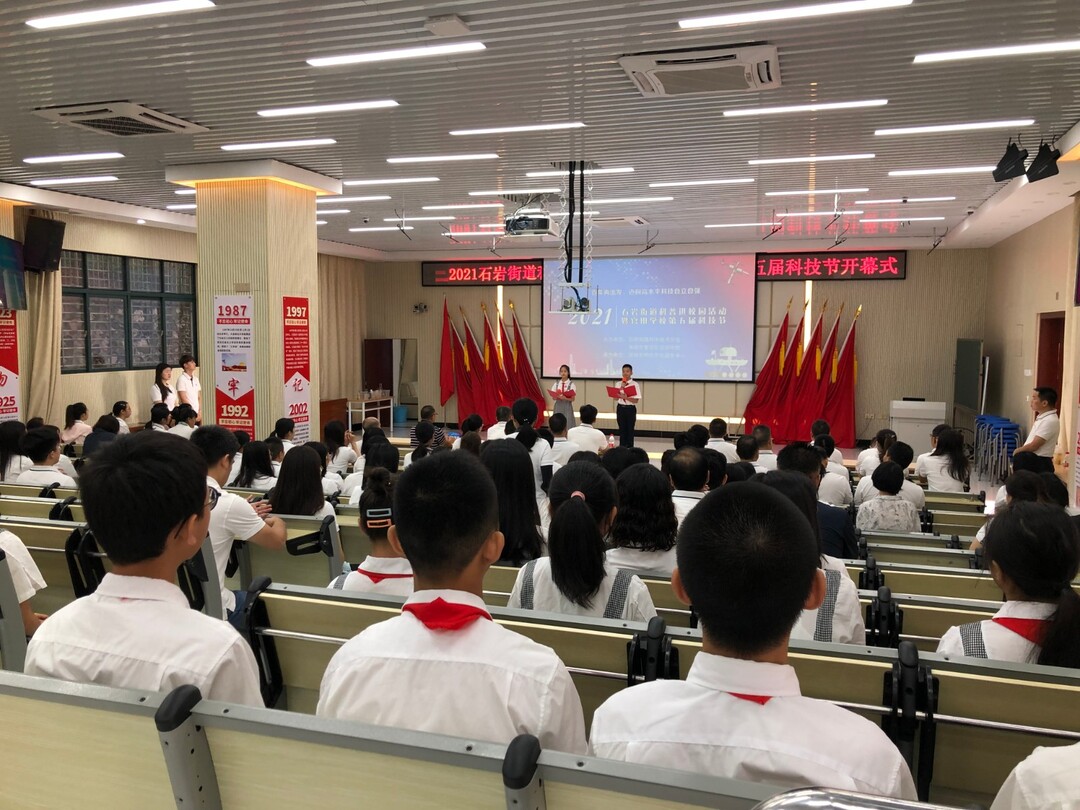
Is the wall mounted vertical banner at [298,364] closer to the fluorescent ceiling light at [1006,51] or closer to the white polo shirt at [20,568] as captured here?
the white polo shirt at [20,568]

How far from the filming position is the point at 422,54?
4.38 metres

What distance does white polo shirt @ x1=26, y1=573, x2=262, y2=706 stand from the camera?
148 centimetres

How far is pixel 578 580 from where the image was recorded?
2350 millimetres

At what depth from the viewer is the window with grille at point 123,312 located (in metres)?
9.97

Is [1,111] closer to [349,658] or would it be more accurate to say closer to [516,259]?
[349,658]

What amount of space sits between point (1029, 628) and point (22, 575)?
121 inches

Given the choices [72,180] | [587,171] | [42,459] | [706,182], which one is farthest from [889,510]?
[72,180]

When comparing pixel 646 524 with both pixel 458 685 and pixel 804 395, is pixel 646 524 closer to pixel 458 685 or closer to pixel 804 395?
pixel 458 685

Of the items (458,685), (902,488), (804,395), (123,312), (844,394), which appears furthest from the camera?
(804,395)

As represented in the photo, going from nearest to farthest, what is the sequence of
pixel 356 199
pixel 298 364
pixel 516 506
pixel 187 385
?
pixel 516 506, pixel 298 364, pixel 356 199, pixel 187 385

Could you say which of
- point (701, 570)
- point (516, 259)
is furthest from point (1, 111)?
point (516, 259)

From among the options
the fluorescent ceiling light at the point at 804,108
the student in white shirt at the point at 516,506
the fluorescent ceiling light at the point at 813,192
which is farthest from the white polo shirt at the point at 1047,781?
the fluorescent ceiling light at the point at 813,192

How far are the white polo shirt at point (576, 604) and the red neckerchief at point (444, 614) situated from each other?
0.93 metres

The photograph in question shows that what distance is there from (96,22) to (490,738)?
4171 mm
